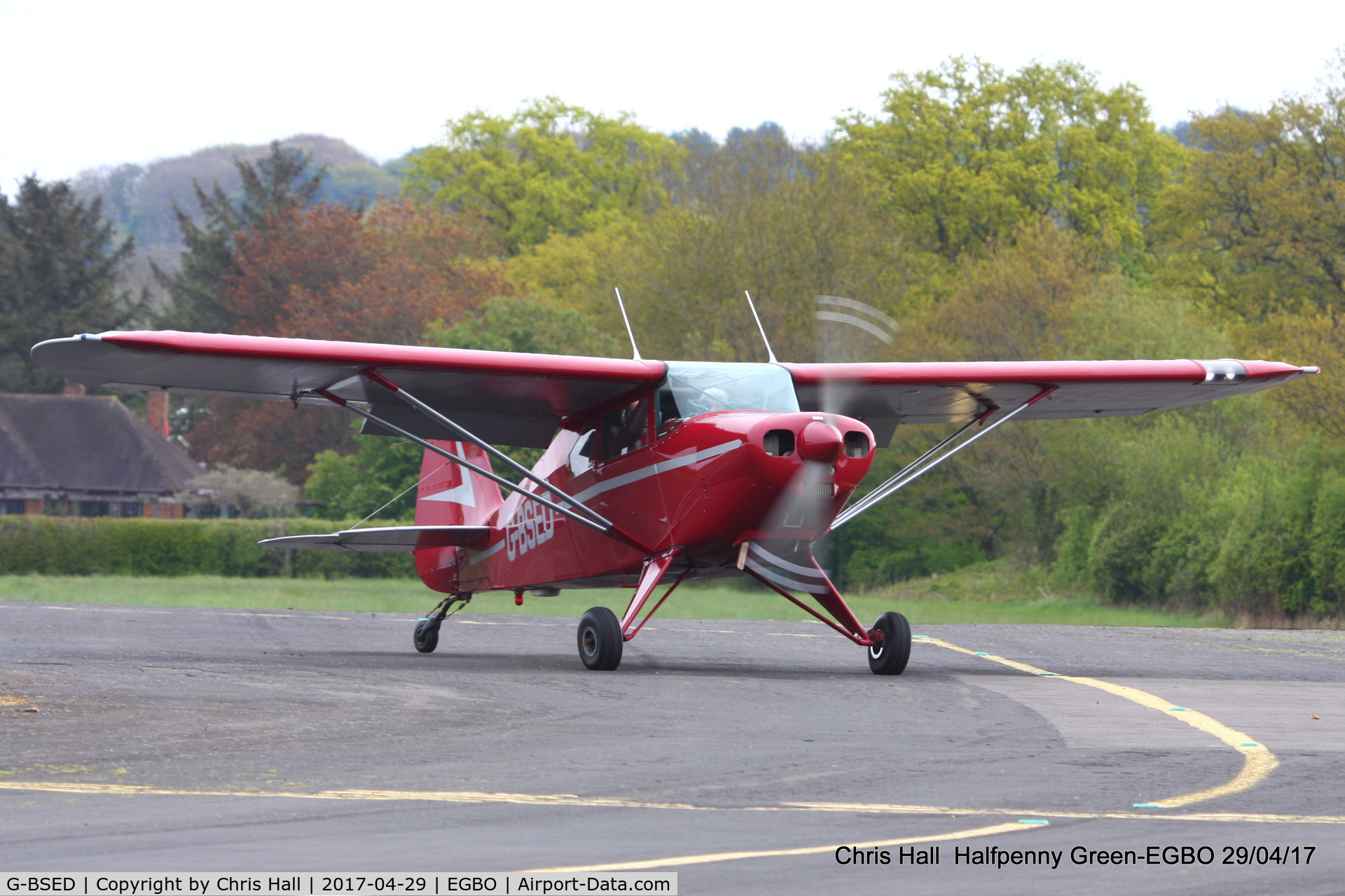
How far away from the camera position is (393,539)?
1788 centimetres

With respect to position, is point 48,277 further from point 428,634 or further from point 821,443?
point 821,443

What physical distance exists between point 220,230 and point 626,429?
7315 centimetres

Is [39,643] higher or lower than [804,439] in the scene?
lower

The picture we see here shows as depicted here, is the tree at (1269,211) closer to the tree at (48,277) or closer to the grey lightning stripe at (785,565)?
the grey lightning stripe at (785,565)

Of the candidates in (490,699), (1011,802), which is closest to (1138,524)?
(490,699)

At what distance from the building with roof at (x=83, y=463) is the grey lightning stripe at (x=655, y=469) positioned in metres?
50.2

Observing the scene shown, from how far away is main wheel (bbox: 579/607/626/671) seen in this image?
46.9 feet

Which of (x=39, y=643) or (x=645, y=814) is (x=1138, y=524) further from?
(x=645, y=814)

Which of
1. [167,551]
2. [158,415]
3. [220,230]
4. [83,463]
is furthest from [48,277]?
[167,551]

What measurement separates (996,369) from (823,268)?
34.4 meters

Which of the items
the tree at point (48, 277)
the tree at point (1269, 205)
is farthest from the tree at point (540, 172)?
the tree at point (1269, 205)

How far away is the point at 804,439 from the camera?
13156 mm

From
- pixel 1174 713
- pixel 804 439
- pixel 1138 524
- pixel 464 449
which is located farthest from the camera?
pixel 1138 524
